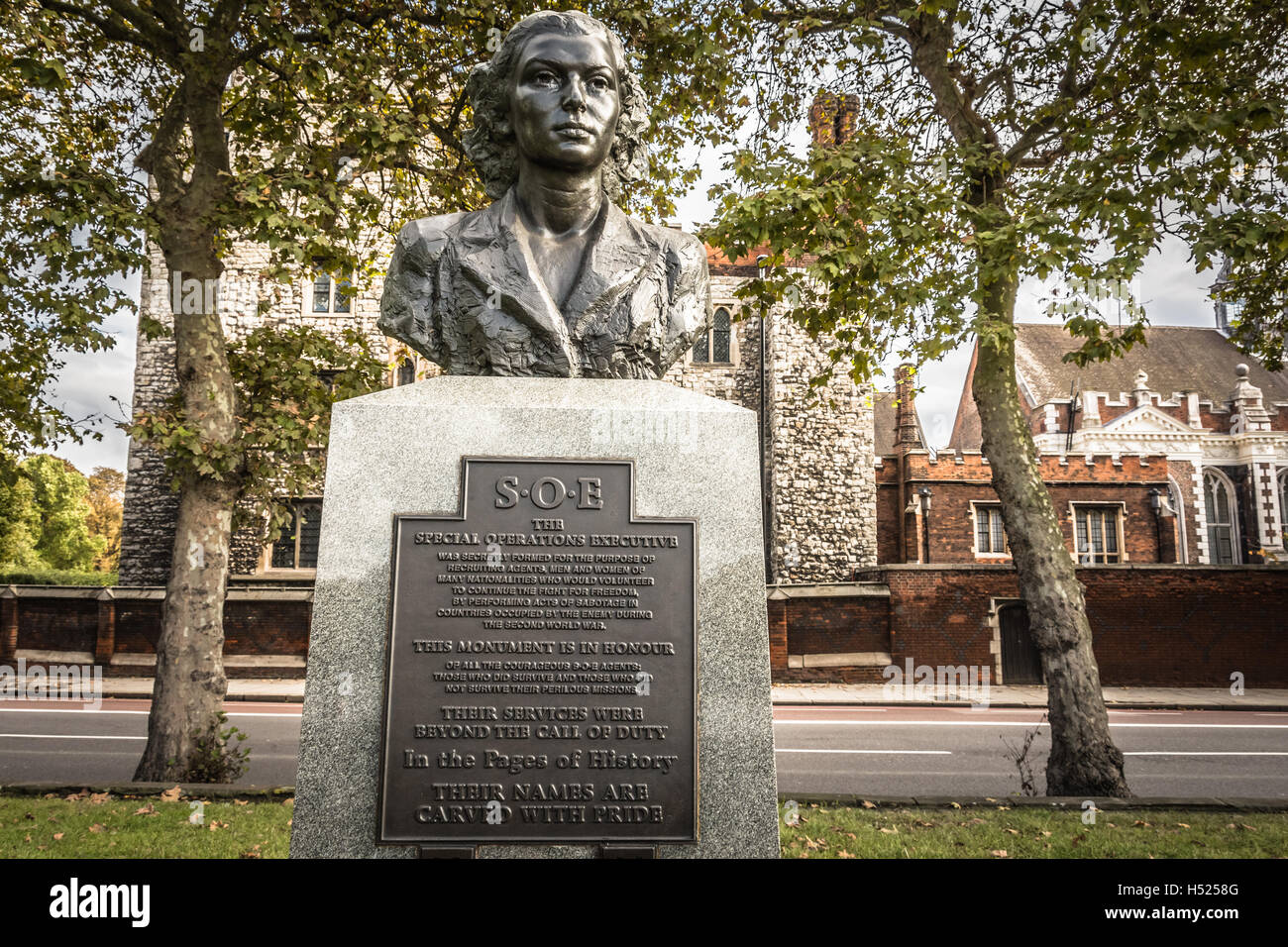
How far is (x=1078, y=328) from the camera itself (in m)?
7.13

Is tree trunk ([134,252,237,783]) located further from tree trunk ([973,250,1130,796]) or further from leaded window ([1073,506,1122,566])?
leaded window ([1073,506,1122,566])

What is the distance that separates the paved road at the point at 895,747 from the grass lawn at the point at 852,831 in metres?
1.72

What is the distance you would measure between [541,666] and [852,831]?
14.0 ft

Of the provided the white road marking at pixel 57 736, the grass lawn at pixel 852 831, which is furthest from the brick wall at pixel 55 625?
Result: the grass lawn at pixel 852 831

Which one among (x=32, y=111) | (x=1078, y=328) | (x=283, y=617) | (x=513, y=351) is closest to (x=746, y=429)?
(x=513, y=351)

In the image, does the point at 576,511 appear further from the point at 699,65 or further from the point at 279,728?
the point at 279,728

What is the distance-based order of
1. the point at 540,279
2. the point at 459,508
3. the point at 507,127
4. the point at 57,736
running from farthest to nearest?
the point at 57,736, the point at 507,127, the point at 540,279, the point at 459,508

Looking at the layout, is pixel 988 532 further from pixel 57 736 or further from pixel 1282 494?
pixel 57 736

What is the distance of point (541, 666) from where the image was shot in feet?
9.51

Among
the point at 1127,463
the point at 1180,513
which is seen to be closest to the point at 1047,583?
the point at 1127,463

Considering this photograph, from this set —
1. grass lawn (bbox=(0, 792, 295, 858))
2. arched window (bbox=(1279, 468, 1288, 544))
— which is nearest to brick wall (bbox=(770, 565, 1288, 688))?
grass lawn (bbox=(0, 792, 295, 858))

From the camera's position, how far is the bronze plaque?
2770mm

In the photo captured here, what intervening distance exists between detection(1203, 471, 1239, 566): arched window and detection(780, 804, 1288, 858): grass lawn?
31.7m

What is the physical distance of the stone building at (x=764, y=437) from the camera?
23.9 meters
